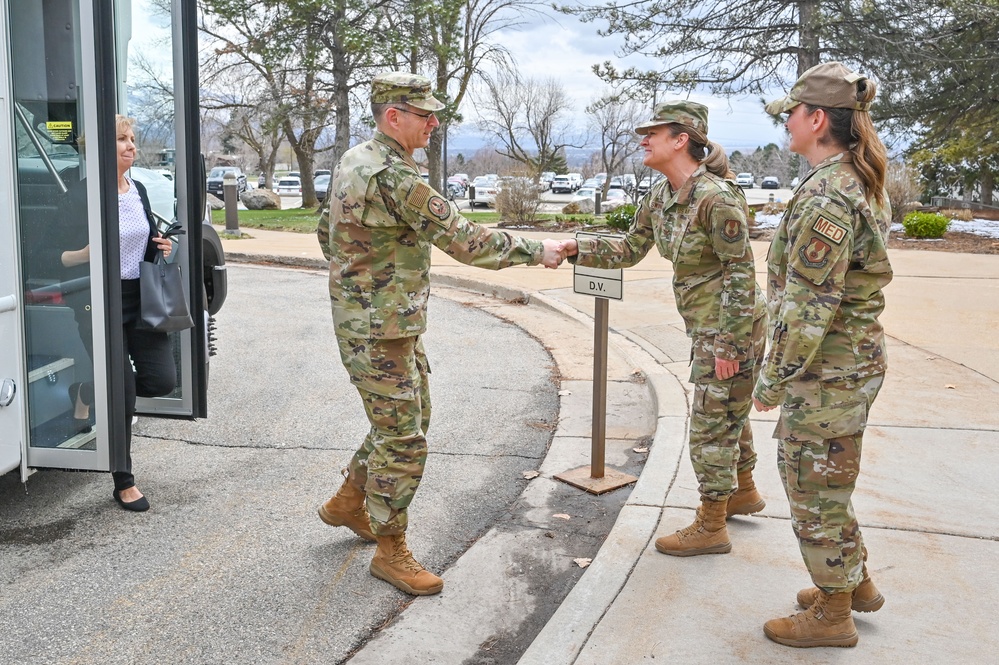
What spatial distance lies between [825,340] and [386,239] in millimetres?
1617

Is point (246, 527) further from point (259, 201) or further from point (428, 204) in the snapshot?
point (259, 201)

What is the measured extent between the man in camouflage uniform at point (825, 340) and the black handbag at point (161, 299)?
2.74 m

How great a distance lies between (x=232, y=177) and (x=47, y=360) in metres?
15.2

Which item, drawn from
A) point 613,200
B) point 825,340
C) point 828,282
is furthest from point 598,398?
point 613,200

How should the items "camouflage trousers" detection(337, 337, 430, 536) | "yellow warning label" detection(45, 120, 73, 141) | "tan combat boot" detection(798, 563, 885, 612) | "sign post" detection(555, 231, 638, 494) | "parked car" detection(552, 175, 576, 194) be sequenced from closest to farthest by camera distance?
"tan combat boot" detection(798, 563, 885, 612) → "camouflage trousers" detection(337, 337, 430, 536) → "yellow warning label" detection(45, 120, 73, 141) → "sign post" detection(555, 231, 638, 494) → "parked car" detection(552, 175, 576, 194)

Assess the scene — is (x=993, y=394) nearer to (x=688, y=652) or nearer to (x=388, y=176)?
(x=688, y=652)

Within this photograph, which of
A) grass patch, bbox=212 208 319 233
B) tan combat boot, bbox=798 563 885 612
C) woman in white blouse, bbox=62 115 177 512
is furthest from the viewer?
grass patch, bbox=212 208 319 233

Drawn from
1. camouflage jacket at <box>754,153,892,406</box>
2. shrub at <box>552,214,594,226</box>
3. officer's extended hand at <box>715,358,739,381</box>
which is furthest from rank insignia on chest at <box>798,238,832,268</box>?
shrub at <box>552,214,594,226</box>

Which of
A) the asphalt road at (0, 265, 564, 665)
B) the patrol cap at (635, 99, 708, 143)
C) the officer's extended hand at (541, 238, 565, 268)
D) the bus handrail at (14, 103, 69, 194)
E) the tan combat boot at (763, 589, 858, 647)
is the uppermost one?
the patrol cap at (635, 99, 708, 143)

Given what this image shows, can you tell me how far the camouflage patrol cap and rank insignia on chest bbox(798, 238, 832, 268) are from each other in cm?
150

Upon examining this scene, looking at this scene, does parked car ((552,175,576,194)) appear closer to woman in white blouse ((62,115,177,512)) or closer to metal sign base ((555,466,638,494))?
metal sign base ((555,466,638,494))

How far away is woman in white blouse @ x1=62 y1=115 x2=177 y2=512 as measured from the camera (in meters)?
4.29

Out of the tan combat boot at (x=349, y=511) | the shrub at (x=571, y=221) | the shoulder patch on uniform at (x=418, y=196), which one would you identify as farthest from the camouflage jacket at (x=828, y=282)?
the shrub at (x=571, y=221)

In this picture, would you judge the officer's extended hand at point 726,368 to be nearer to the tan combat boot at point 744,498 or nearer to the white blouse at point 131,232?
the tan combat boot at point 744,498
